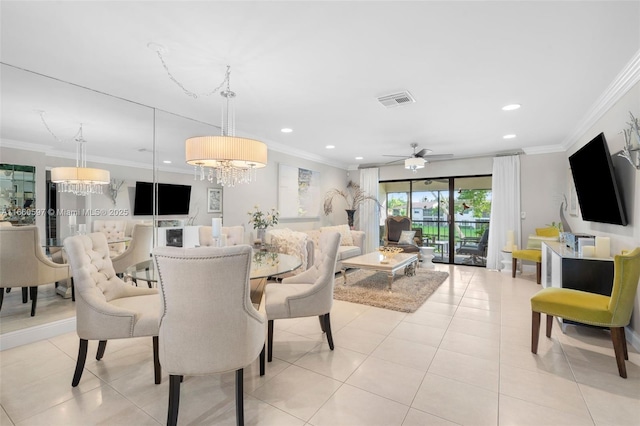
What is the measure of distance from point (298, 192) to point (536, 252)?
4.43 metres

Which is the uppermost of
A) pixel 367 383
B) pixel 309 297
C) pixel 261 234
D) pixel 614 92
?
pixel 614 92

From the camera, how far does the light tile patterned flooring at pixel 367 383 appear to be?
5.70 feet

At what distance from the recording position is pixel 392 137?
492 cm

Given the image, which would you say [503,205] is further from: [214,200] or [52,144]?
[52,144]

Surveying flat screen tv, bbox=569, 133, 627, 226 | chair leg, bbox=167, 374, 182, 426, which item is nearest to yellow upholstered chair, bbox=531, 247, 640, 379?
flat screen tv, bbox=569, 133, 627, 226

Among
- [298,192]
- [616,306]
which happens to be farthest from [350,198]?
[616,306]

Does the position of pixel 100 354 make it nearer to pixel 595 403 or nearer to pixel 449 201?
pixel 595 403

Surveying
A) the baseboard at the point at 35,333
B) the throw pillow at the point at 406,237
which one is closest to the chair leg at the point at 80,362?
the baseboard at the point at 35,333

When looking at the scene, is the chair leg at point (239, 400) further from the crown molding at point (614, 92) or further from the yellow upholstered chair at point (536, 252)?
the yellow upholstered chair at point (536, 252)

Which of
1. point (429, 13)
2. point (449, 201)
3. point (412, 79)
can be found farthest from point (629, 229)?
point (449, 201)

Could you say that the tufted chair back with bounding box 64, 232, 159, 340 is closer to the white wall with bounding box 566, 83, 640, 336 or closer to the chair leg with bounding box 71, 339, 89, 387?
the chair leg with bounding box 71, 339, 89, 387

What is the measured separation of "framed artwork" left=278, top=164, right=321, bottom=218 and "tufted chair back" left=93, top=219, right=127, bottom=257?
2.60 m

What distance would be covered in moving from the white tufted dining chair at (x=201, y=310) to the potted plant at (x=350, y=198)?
17.9 ft

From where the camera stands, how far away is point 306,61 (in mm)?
2414
